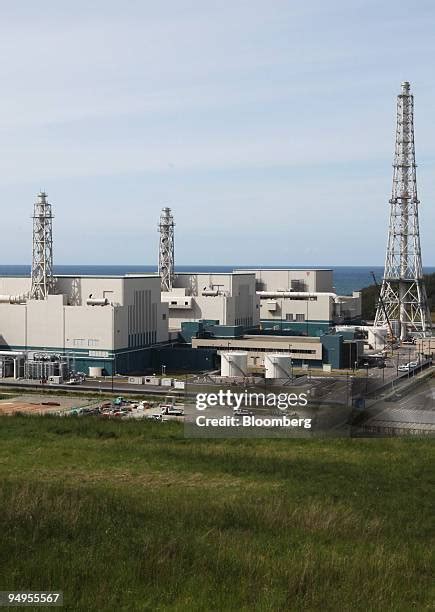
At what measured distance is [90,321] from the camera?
53.8m

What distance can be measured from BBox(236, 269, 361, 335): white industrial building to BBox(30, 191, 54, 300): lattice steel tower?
22.9 meters

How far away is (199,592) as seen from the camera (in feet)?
31.8

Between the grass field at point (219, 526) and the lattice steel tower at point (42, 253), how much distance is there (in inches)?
1368

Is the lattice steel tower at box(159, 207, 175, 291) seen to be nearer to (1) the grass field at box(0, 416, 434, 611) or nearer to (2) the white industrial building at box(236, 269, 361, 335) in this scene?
(2) the white industrial building at box(236, 269, 361, 335)

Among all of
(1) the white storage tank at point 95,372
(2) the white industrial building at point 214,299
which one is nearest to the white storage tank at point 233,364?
(1) the white storage tank at point 95,372

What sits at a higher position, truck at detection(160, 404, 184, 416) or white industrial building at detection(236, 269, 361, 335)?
white industrial building at detection(236, 269, 361, 335)

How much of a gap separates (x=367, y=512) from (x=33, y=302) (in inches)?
1716

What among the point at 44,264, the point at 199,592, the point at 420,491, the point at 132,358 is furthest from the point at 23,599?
the point at 44,264

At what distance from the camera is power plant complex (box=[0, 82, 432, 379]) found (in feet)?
176

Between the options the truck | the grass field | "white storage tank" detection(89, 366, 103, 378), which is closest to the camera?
the grass field

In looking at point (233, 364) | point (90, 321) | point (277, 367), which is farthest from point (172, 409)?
point (90, 321)

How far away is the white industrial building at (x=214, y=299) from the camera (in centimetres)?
6569

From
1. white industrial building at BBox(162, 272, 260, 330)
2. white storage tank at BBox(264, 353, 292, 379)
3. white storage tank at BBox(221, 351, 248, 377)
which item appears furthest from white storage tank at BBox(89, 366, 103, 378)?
white industrial building at BBox(162, 272, 260, 330)

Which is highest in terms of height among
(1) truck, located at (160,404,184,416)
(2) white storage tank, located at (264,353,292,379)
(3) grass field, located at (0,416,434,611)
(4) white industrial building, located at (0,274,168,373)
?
(4) white industrial building, located at (0,274,168,373)
